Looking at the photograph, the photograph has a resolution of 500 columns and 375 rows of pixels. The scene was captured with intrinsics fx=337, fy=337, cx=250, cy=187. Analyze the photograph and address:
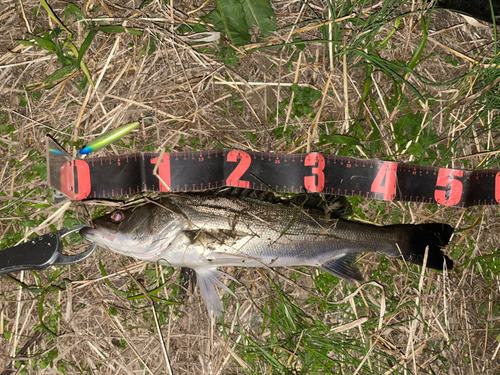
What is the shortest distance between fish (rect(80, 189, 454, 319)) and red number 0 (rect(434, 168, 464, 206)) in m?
0.27

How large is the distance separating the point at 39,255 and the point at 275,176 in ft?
7.81

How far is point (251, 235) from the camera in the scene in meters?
3.17

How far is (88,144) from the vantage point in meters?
3.26

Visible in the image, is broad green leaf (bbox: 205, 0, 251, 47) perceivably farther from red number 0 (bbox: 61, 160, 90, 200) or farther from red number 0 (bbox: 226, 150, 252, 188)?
red number 0 (bbox: 61, 160, 90, 200)

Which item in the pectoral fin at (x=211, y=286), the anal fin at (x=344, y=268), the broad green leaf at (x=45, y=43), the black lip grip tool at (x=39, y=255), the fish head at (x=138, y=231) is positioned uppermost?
the broad green leaf at (x=45, y=43)

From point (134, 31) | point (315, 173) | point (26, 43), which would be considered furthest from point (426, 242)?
point (26, 43)

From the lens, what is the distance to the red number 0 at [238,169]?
3.35m

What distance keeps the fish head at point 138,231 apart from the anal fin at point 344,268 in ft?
4.95

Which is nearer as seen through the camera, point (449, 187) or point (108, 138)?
point (108, 138)

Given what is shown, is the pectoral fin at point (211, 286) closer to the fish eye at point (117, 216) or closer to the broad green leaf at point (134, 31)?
the fish eye at point (117, 216)

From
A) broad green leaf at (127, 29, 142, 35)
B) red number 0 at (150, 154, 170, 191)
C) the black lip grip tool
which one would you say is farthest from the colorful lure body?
broad green leaf at (127, 29, 142, 35)

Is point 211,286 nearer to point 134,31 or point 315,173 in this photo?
point 315,173

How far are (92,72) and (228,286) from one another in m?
2.64

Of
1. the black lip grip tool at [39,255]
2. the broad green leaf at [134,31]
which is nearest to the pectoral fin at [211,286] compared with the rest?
the black lip grip tool at [39,255]
